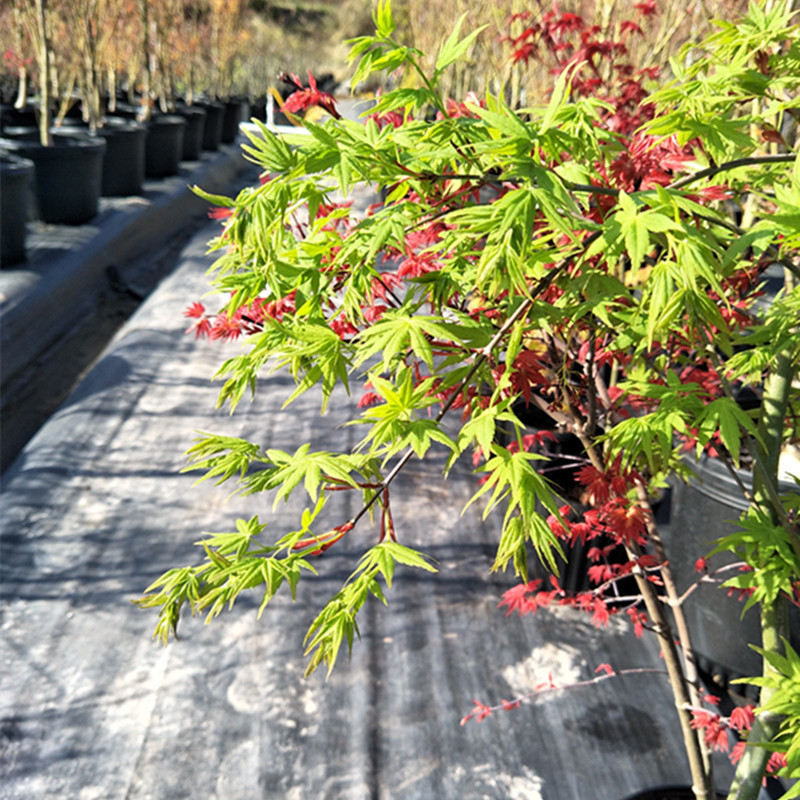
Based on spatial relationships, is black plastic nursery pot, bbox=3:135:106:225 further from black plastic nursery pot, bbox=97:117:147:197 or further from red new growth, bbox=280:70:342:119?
red new growth, bbox=280:70:342:119

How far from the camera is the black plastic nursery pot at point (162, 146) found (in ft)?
22.7

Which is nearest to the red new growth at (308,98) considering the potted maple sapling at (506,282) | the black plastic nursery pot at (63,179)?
the potted maple sapling at (506,282)

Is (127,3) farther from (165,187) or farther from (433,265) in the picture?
(433,265)

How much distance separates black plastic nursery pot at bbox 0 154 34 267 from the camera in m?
3.98

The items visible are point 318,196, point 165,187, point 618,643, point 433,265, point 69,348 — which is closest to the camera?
point 318,196

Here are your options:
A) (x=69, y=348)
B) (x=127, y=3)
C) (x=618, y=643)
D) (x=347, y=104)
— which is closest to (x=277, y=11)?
(x=347, y=104)

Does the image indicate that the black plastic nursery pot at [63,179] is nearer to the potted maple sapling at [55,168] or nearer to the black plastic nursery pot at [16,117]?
the potted maple sapling at [55,168]

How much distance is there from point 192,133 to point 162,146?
1.39m


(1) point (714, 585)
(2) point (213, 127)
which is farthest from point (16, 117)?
(1) point (714, 585)

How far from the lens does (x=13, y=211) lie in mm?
4020

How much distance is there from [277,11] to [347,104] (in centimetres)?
1521

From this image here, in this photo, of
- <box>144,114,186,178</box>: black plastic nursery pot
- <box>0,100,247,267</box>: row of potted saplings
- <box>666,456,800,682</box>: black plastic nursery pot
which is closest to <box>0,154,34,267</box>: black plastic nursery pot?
<box>0,100,247,267</box>: row of potted saplings

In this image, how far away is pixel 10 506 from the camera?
7.84 ft

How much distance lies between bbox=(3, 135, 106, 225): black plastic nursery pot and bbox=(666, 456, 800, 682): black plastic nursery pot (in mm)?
4201
